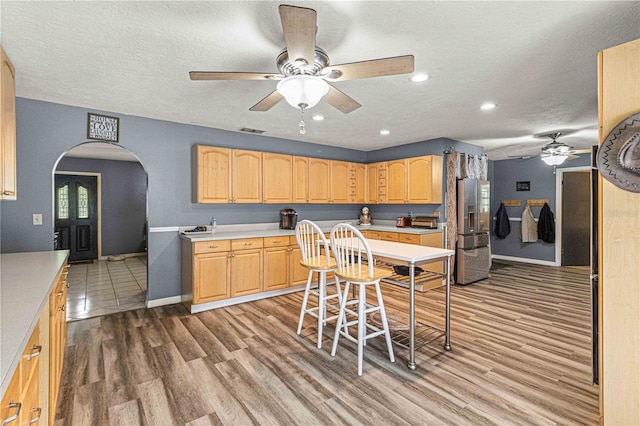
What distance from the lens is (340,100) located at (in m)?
2.38

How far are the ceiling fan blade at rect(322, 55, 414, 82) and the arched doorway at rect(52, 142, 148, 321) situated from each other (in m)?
5.34

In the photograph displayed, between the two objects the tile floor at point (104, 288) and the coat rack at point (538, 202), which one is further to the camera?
the coat rack at point (538, 202)

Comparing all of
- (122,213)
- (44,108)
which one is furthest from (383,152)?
(122,213)

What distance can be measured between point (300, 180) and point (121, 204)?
507cm

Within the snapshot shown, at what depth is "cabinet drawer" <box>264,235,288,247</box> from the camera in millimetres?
4412

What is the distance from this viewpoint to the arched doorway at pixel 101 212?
6.49 meters

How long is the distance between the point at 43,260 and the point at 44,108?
184 centimetres

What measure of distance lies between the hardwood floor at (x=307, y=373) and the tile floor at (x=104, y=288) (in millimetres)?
406

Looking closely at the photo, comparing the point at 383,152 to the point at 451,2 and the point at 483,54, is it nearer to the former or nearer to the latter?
the point at 483,54

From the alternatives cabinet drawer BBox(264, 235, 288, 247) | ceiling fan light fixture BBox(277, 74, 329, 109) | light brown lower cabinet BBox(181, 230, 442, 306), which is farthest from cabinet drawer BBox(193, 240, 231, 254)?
ceiling fan light fixture BBox(277, 74, 329, 109)

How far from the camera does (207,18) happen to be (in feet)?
6.04

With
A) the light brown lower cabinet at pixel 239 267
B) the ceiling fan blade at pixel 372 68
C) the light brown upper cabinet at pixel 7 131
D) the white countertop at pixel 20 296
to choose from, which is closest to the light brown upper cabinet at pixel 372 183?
the light brown lower cabinet at pixel 239 267

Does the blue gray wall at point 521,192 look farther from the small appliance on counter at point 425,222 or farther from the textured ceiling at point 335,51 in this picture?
the textured ceiling at point 335,51

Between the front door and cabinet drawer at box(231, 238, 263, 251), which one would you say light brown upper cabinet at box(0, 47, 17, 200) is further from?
the front door
